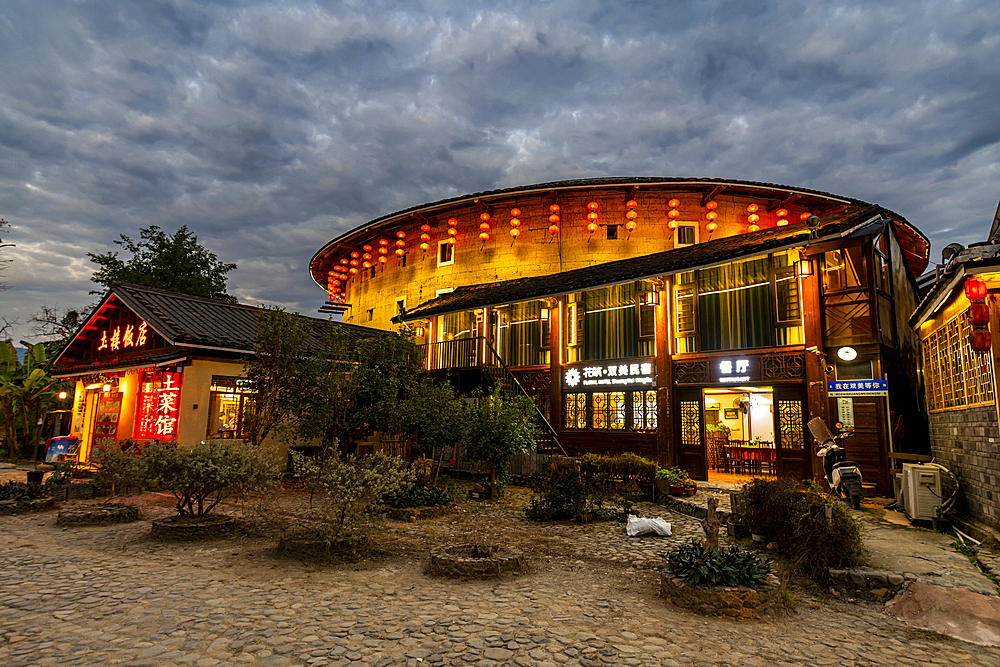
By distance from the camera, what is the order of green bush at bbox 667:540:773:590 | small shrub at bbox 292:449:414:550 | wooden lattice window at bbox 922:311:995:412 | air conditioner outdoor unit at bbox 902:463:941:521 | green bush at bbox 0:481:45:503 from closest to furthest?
green bush at bbox 667:540:773:590 → small shrub at bbox 292:449:414:550 → wooden lattice window at bbox 922:311:995:412 → air conditioner outdoor unit at bbox 902:463:941:521 → green bush at bbox 0:481:45:503

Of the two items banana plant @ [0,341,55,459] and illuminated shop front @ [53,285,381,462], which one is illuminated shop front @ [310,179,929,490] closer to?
illuminated shop front @ [53,285,381,462]

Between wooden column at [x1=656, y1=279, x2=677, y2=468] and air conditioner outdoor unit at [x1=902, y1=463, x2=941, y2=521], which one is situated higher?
wooden column at [x1=656, y1=279, x2=677, y2=468]

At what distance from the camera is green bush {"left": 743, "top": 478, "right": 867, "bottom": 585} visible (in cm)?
696

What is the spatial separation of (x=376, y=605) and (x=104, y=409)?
17.8 m

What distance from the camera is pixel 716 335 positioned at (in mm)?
14430

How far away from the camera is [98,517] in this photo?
10234mm

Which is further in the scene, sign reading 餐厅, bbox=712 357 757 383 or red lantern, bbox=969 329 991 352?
sign reading 餐厅, bbox=712 357 757 383

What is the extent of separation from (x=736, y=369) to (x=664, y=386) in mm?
1873

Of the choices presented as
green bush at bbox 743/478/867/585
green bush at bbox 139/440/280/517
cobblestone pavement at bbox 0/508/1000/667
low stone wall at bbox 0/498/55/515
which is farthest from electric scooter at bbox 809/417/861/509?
low stone wall at bbox 0/498/55/515

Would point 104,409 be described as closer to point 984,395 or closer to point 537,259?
point 537,259

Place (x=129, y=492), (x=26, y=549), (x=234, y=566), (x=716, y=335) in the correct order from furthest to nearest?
(x=716, y=335)
(x=129, y=492)
(x=26, y=549)
(x=234, y=566)

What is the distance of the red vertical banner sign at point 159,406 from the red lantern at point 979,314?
1675 centimetres

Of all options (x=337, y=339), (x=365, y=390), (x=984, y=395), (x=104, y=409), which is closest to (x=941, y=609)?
(x=984, y=395)

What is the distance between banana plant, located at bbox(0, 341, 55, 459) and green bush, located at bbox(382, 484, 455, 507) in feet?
58.6
